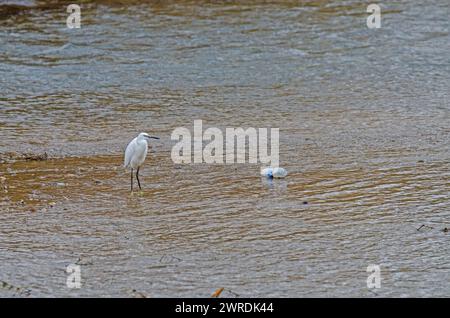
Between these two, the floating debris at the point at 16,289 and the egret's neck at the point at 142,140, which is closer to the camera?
the floating debris at the point at 16,289

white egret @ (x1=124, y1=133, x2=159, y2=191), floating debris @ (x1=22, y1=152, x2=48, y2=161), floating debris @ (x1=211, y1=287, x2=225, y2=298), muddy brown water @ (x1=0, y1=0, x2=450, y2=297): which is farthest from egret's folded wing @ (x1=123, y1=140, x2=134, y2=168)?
floating debris @ (x1=211, y1=287, x2=225, y2=298)

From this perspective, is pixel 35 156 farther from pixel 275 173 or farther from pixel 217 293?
pixel 217 293

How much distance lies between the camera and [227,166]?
673cm

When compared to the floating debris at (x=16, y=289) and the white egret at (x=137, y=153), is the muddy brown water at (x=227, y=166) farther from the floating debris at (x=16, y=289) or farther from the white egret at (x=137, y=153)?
the white egret at (x=137, y=153)

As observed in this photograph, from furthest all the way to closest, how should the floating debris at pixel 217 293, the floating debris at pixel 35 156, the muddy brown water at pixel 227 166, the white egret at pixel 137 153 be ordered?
1. the floating debris at pixel 35 156
2. the white egret at pixel 137 153
3. the muddy brown water at pixel 227 166
4. the floating debris at pixel 217 293

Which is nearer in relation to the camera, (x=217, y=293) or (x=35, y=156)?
(x=217, y=293)

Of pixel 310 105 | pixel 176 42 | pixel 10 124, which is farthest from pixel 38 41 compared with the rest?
pixel 310 105

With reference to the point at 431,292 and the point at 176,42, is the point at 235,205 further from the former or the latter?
the point at 176,42

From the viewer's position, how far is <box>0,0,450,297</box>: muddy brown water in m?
4.84

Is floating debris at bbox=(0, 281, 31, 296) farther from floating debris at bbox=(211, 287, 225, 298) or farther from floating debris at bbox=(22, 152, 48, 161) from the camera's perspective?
floating debris at bbox=(22, 152, 48, 161)

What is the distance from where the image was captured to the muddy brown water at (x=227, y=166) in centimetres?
484

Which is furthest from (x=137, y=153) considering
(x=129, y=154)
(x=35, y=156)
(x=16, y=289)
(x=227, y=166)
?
(x=16, y=289)

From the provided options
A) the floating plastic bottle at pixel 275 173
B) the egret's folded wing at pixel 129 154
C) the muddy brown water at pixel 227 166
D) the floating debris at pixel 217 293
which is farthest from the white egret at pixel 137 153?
the floating debris at pixel 217 293
